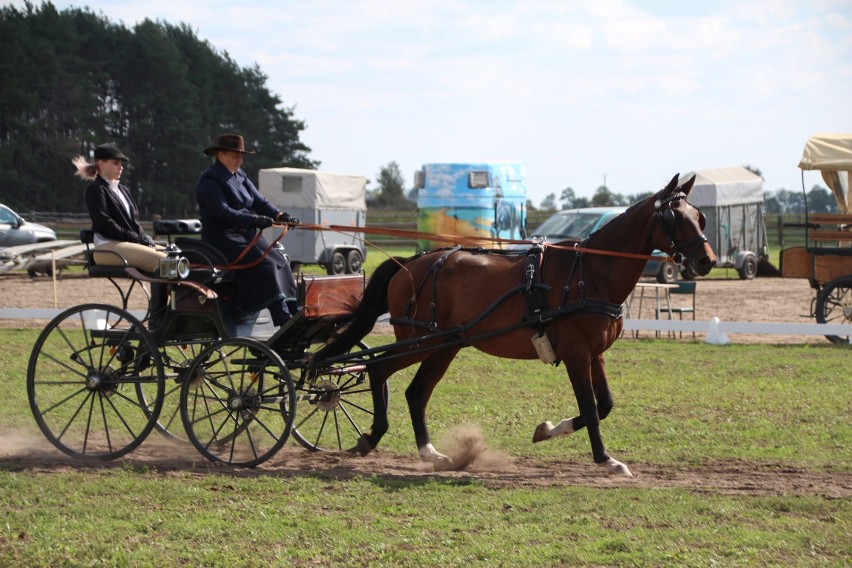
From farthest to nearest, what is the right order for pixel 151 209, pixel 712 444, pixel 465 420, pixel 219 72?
1. pixel 219 72
2. pixel 151 209
3. pixel 465 420
4. pixel 712 444

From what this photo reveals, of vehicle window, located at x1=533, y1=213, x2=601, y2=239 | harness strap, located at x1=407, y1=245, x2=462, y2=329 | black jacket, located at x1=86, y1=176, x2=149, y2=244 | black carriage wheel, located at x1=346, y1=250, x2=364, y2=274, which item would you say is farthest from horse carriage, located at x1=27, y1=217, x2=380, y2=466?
black carriage wheel, located at x1=346, y1=250, x2=364, y2=274

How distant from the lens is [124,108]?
187 feet

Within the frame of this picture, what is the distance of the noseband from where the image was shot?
25.1 feet

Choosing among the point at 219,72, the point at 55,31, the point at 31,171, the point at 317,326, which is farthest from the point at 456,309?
the point at 219,72

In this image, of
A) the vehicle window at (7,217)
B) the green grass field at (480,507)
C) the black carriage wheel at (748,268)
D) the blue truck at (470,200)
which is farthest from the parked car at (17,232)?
the green grass field at (480,507)

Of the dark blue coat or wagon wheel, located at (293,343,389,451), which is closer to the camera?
the dark blue coat

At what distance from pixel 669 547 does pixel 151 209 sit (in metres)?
52.0

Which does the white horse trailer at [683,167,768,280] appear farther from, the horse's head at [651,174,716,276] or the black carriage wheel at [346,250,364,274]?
the horse's head at [651,174,716,276]

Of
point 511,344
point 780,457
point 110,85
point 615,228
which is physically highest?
point 110,85

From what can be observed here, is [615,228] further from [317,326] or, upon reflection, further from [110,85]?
[110,85]

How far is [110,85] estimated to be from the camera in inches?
2269

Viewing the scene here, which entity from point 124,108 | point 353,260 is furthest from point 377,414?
point 124,108

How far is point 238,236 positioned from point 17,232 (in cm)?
2264

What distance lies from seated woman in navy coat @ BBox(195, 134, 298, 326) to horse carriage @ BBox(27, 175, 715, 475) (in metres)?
0.13
